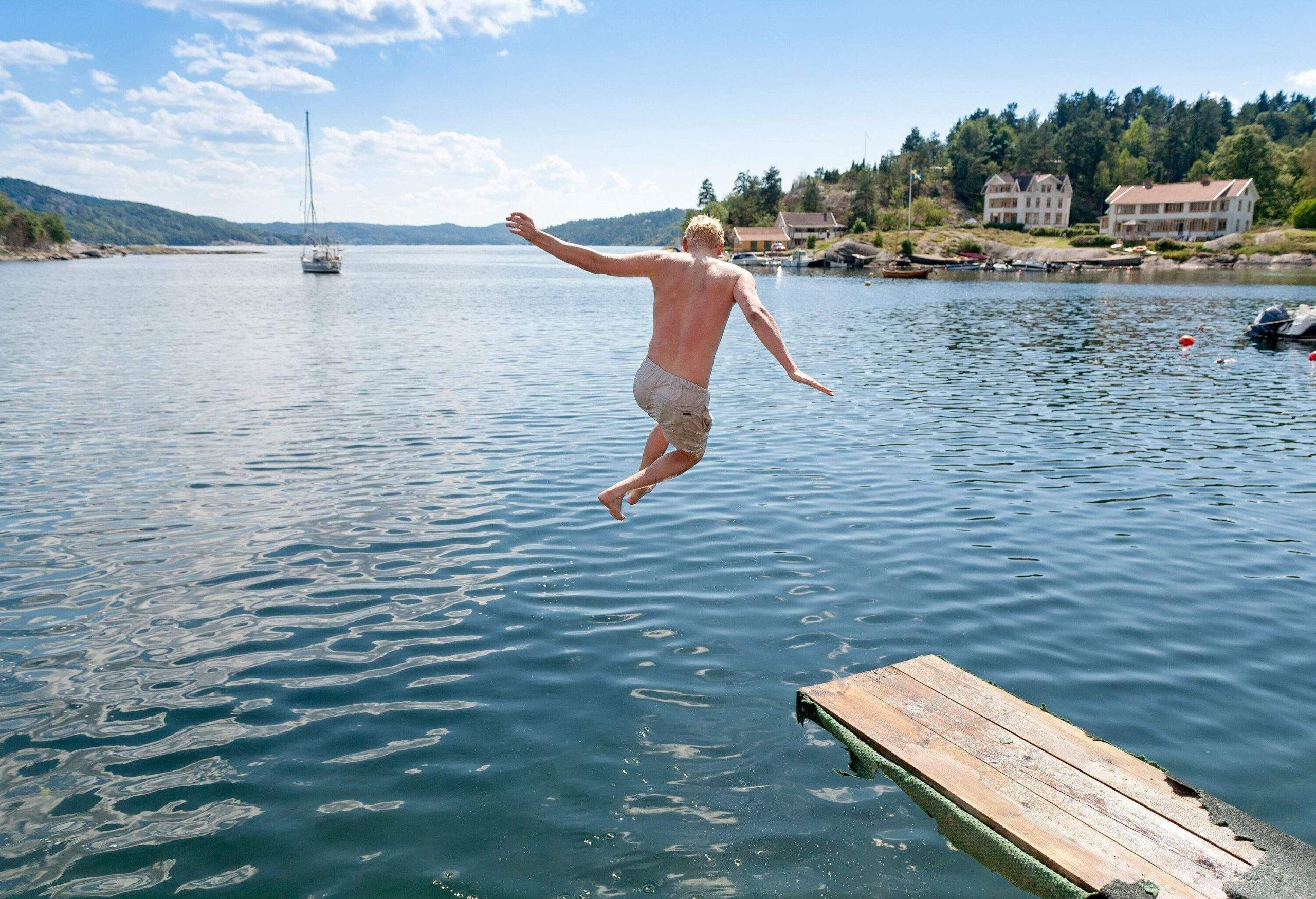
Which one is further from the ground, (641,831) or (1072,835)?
(1072,835)

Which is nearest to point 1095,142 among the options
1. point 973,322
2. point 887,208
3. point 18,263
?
point 887,208

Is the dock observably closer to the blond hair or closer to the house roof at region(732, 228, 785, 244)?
the blond hair

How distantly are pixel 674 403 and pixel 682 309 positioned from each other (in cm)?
86

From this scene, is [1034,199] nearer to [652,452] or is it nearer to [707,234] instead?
[652,452]

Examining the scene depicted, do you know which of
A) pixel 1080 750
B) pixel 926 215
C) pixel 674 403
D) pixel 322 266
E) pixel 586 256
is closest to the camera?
pixel 1080 750

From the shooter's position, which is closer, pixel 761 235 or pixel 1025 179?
pixel 1025 179

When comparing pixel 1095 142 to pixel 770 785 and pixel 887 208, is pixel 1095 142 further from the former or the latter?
pixel 770 785

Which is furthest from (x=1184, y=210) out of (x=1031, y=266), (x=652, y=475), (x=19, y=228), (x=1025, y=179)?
(x=19, y=228)

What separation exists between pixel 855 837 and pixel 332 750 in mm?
4230

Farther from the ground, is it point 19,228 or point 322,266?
point 19,228

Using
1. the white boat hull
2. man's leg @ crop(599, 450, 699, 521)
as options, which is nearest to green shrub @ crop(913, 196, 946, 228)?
the white boat hull

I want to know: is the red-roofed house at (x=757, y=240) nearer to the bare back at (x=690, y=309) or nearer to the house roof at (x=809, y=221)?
the house roof at (x=809, y=221)

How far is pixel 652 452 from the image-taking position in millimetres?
9000

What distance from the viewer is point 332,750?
723cm
